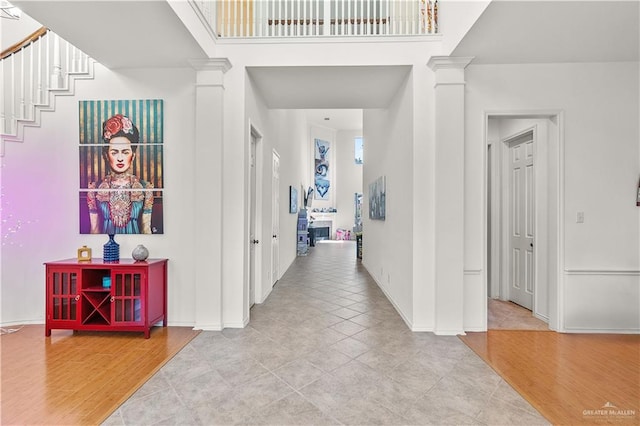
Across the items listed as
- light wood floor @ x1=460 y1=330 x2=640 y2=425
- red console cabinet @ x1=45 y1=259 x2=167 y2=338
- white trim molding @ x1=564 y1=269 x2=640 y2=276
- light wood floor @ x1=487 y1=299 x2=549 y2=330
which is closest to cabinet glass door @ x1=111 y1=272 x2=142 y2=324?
red console cabinet @ x1=45 y1=259 x2=167 y2=338

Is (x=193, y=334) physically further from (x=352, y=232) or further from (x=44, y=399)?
(x=352, y=232)

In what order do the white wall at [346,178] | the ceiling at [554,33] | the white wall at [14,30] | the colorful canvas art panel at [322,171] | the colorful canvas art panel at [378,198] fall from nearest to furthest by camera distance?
the ceiling at [554,33] → the white wall at [14,30] → the colorful canvas art panel at [378,198] → the colorful canvas art panel at [322,171] → the white wall at [346,178]

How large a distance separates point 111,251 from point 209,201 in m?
1.10

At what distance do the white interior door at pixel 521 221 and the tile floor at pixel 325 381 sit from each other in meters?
1.75

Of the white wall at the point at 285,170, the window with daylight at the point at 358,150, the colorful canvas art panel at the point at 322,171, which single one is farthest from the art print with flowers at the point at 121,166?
the window with daylight at the point at 358,150

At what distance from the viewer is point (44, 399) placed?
204 cm

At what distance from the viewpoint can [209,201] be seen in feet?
10.7

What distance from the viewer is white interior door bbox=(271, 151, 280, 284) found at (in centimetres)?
525

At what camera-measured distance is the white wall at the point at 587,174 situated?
3170mm

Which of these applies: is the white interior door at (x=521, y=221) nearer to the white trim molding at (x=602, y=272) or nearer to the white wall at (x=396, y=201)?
the white trim molding at (x=602, y=272)

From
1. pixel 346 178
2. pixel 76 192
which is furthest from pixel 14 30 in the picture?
pixel 346 178

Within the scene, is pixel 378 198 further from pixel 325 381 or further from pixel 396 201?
pixel 325 381

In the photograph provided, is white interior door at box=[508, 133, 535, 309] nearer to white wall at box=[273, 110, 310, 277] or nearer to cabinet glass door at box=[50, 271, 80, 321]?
white wall at box=[273, 110, 310, 277]

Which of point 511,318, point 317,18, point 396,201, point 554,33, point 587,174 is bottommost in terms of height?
point 511,318
